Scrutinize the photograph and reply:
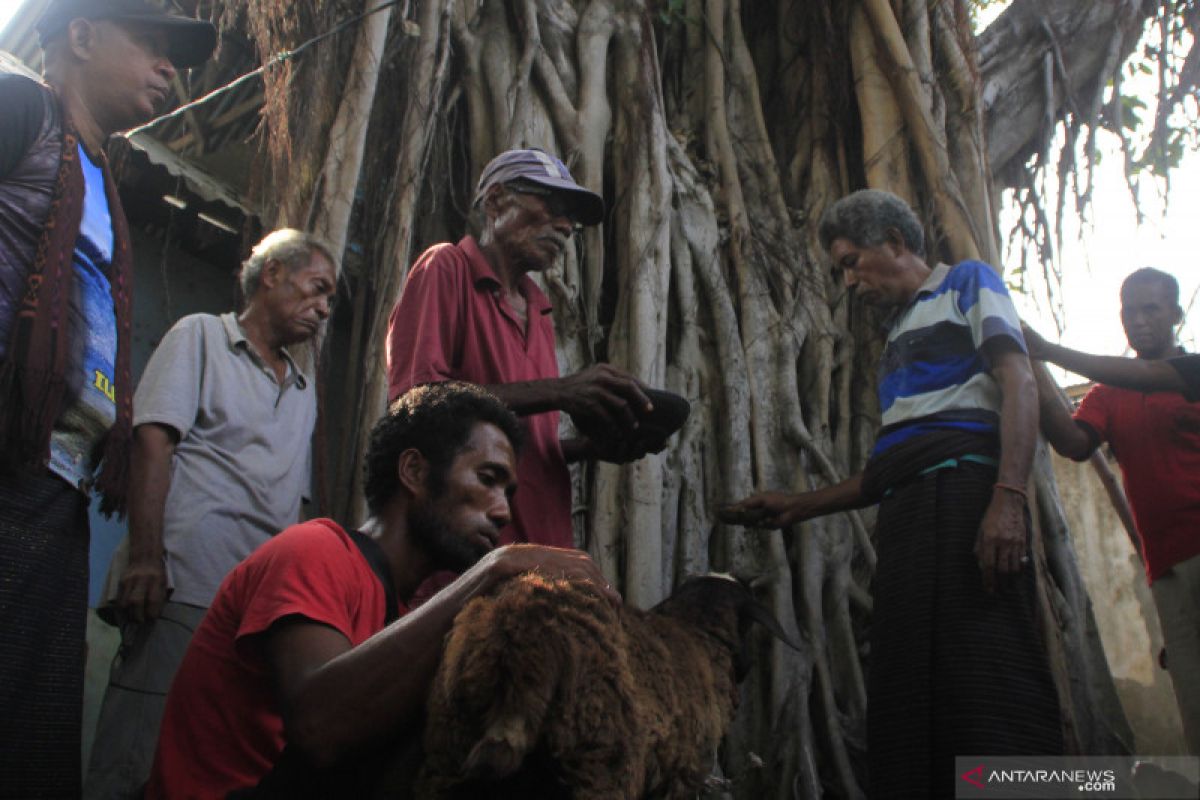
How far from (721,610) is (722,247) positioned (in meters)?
2.46

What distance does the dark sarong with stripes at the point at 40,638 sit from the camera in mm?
1775

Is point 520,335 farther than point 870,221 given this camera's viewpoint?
No

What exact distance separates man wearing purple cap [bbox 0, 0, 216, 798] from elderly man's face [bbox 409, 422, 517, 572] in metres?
0.68

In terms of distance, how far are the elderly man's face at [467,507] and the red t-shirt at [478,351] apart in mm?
393

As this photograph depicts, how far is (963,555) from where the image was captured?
2547 mm

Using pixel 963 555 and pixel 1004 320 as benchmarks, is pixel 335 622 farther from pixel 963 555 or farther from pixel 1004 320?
pixel 1004 320

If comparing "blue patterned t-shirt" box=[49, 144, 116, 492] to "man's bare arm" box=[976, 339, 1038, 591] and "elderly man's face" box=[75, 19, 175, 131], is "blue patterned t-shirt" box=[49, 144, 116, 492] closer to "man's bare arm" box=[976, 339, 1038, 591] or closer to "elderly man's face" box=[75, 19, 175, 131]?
"elderly man's face" box=[75, 19, 175, 131]

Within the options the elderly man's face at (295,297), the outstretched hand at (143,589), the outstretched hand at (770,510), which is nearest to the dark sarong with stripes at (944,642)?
the outstretched hand at (770,510)

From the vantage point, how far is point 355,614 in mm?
1681

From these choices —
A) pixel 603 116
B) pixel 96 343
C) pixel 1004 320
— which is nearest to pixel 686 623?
pixel 1004 320

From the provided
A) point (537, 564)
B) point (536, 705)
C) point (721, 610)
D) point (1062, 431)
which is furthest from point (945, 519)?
point (536, 705)

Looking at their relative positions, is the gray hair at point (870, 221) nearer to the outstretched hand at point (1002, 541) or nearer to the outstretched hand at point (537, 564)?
the outstretched hand at point (1002, 541)

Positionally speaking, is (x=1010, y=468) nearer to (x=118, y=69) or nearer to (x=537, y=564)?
(x=537, y=564)

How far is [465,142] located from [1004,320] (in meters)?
2.52
